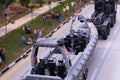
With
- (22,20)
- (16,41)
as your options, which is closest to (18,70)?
(16,41)

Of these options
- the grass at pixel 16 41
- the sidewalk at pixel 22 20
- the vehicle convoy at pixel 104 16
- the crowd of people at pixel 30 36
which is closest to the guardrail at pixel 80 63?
the grass at pixel 16 41

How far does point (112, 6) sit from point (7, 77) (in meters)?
15.2

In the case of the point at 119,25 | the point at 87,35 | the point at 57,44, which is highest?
the point at 57,44

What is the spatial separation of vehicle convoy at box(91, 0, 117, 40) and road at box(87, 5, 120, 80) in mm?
927

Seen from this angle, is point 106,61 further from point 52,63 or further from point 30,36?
point 30,36

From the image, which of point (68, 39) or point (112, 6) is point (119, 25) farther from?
point (68, 39)

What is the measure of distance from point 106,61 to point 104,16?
888cm

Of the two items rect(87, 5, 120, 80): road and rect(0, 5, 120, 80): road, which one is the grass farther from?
rect(87, 5, 120, 80): road

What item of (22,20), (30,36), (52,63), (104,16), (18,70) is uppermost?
(52,63)

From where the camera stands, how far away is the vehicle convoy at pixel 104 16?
88.7 ft

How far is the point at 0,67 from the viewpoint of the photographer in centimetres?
2080

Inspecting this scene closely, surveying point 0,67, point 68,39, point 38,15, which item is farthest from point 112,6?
point 0,67

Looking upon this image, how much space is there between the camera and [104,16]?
30.4 meters

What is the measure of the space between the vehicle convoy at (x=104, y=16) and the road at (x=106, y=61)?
927 millimetres
